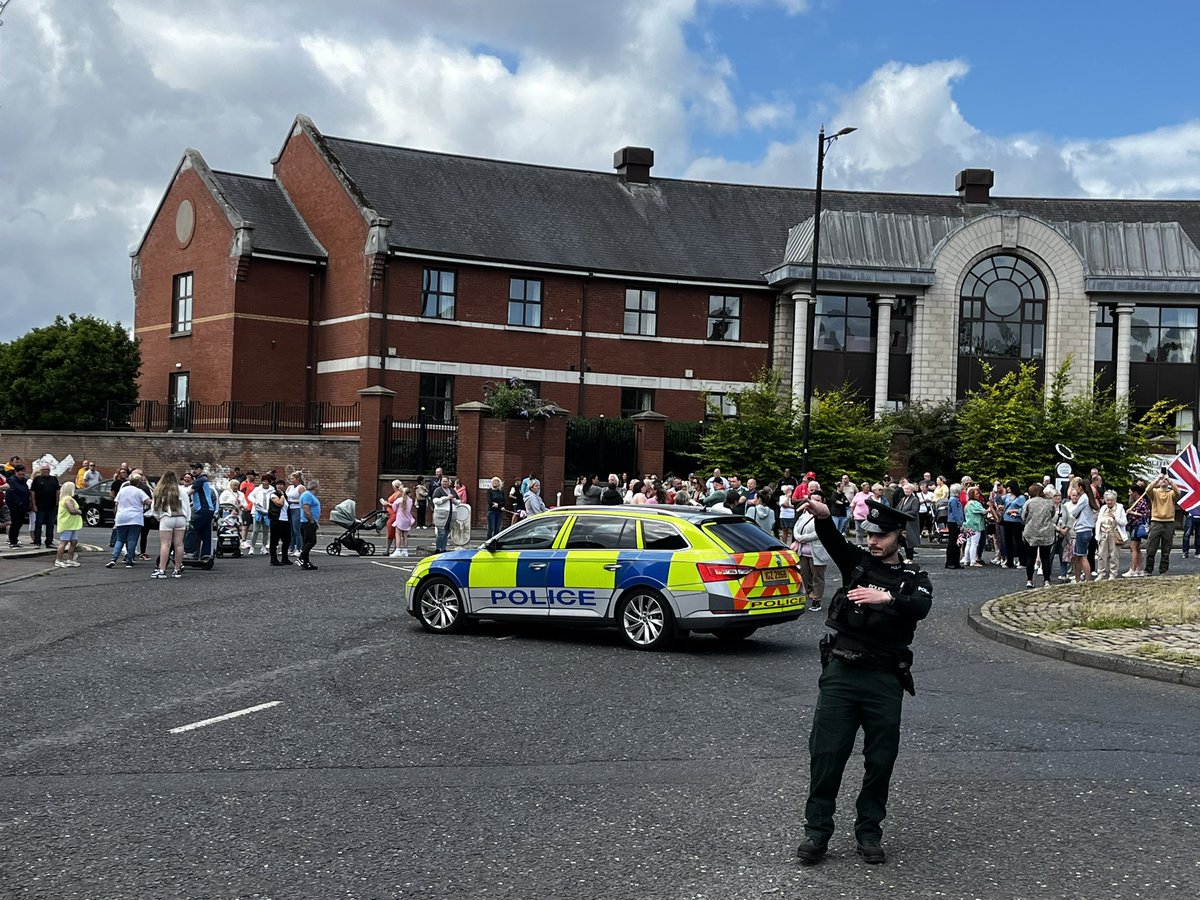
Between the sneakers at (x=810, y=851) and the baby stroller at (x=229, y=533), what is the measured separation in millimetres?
20908

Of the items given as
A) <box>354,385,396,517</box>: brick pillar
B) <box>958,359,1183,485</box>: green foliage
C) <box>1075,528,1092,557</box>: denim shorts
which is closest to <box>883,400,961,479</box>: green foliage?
<box>958,359,1183,485</box>: green foliage

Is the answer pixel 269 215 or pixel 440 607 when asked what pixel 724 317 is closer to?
pixel 269 215

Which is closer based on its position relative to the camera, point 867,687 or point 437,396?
point 867,687

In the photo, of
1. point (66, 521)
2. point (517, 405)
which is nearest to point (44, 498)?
point (66, 521)

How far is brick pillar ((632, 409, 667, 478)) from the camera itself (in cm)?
3878

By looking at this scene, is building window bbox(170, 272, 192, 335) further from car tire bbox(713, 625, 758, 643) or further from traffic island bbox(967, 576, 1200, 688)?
car tire bbox(713, 625, 758, 643)

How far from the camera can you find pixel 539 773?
26.4ft

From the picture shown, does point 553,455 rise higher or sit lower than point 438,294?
lower

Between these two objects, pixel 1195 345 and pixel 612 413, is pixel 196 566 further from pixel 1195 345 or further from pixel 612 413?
pixel 1195 345

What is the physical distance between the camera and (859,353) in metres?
45.3

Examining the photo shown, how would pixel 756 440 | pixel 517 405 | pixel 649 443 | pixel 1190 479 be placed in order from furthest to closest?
pixel 649 443, pixel 756 440, pixel 517 405, pixel 1190 479

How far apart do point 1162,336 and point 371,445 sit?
27.4 meters

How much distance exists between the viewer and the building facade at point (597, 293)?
138 ft

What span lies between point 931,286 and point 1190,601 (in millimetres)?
28914
